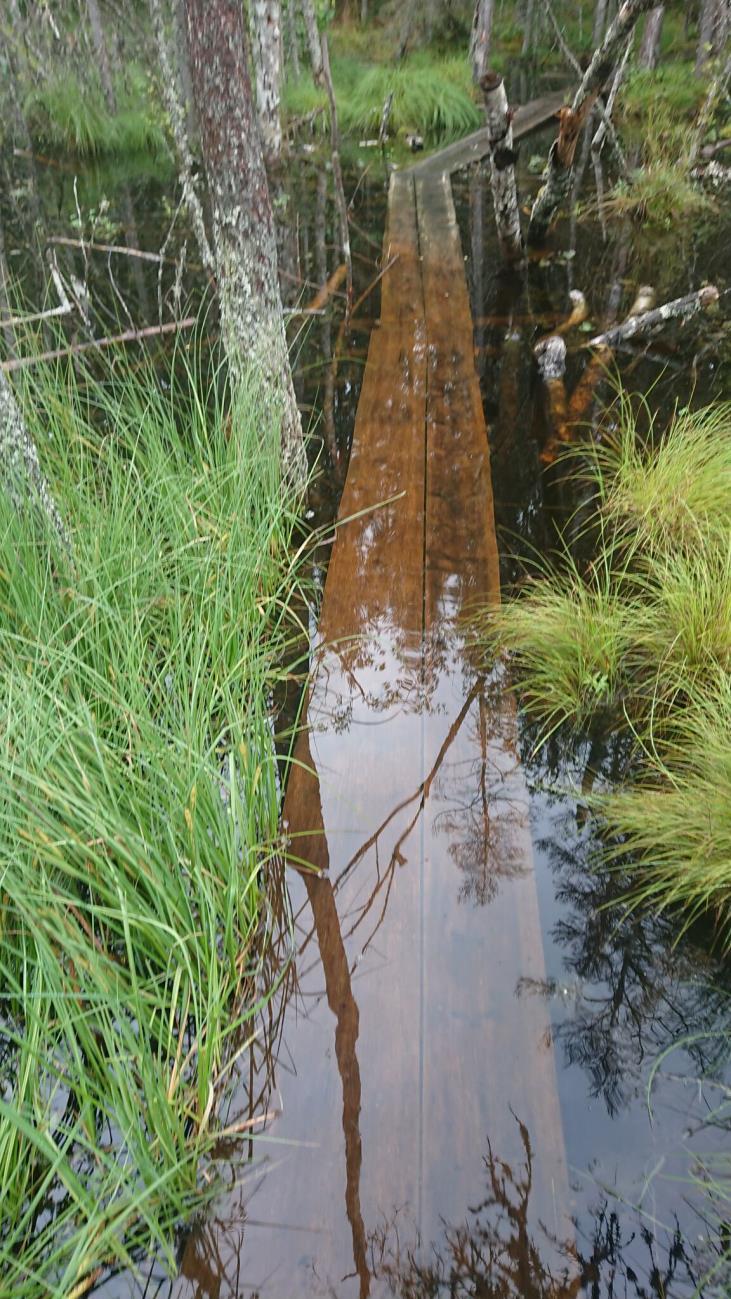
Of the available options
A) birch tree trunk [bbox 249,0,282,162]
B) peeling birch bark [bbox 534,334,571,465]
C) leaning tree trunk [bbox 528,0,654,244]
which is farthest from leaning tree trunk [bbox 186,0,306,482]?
birch tree trunk [bbox 249,0,282,162]

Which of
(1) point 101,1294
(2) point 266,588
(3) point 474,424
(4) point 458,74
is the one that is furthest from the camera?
(4) point 458,74

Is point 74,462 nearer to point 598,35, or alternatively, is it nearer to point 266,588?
point 266,588

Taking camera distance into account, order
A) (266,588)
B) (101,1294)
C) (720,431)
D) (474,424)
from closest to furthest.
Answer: (101,1294)
(266,588)
(720,431)
(474,424)

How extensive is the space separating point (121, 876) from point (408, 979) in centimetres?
63

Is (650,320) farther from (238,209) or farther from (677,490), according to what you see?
(238,209)

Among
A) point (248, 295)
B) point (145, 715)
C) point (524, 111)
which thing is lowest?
point (145, 715)

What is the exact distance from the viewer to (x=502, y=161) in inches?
209

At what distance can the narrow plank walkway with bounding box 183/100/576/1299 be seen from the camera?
1396mm

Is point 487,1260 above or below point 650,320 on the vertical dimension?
below

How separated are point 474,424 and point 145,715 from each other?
244cm

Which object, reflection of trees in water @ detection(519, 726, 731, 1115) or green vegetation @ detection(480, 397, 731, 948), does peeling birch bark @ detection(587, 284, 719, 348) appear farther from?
reflection of trees in water @ detection(519, 726, 731, 1115)


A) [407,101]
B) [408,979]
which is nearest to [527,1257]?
[408,979]

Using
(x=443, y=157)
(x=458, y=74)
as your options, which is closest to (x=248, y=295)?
(x=443, y=157)

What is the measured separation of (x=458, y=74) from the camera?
1056 cm
